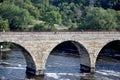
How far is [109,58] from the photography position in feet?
313

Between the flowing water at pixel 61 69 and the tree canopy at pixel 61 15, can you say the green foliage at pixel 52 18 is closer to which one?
the tree canopy at pixel 61 15

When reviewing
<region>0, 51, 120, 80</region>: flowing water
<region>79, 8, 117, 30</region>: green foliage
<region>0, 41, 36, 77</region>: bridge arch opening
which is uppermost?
<region>79, 8, 117, 30</region>: green foliage

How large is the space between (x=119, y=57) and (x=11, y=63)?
24.9 meters

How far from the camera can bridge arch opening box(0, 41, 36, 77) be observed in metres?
75.2

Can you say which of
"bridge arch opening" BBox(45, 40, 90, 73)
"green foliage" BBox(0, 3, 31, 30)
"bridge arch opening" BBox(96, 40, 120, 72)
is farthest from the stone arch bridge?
"green foliage" BBox(0, 3, 31, 30)

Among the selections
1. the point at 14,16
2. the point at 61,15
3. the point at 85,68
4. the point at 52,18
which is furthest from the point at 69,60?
the point at 61,15

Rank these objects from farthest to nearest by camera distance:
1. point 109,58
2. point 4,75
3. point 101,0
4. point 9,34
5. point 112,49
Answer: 1. point 101,0
2. point 112,49
3. point 109,58
4. point 4,75
5. point 9,34

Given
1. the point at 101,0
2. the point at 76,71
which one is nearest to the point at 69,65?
the point at 76,71

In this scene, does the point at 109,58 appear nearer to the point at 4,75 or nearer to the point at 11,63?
the point at 11,63

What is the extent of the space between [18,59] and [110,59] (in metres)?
19.3

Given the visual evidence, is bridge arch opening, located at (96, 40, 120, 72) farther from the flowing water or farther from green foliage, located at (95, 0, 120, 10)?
green foliage, located at (95, 0, 120, 10)

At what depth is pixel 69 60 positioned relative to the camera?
9175 cm

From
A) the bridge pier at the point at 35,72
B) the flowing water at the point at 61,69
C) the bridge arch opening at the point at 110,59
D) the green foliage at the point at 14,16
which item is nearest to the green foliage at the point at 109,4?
the green foliage at the point at 14,16

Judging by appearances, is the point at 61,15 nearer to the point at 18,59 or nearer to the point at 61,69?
the point at 18,59
